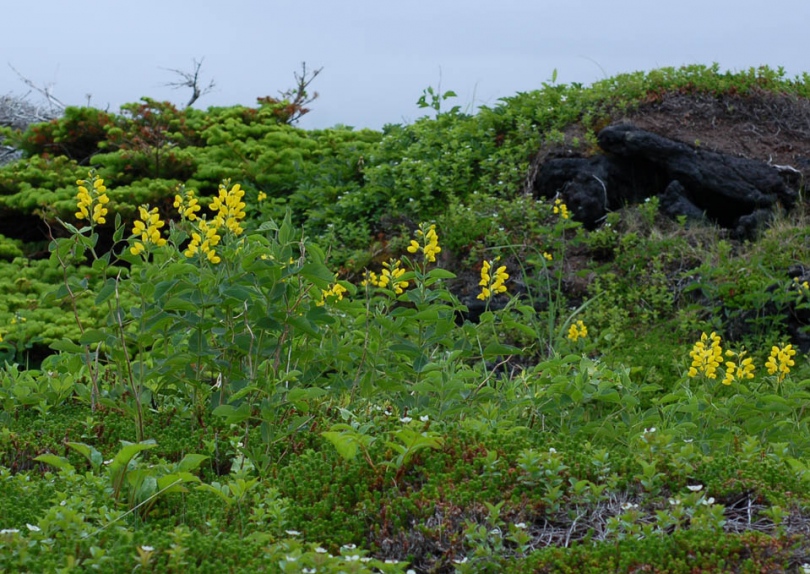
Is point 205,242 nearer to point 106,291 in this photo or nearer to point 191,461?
point 106,291

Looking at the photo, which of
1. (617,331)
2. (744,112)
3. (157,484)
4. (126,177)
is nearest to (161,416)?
(157,484)

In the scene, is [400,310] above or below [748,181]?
below

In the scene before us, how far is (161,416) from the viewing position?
4.50 metres

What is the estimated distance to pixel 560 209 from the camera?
9.14m

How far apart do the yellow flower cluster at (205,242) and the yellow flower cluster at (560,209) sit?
513 cm

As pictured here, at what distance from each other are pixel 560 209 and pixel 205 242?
5551 millimetres

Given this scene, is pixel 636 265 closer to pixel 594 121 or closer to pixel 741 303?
pixel 741 303

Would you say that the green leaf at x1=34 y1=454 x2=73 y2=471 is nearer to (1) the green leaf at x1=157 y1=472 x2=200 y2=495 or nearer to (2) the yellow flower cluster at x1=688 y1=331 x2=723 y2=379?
(1) the green leaf at x1=157 y1=472 x2=200 y2=495

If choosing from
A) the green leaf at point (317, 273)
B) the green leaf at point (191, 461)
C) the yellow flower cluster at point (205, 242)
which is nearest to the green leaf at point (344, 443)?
the green leaf at point (191, 461)

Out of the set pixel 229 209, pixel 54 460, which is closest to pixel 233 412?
pixel 54 460

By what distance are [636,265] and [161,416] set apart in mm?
5402

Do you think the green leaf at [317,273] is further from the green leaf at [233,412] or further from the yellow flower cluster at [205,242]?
the green leaf at [233,412]

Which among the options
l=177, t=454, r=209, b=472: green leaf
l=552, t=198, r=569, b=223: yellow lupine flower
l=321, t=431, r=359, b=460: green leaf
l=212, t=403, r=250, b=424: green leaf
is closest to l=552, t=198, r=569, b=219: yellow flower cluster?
l=552, t=198, r=569, b=223: yellow lupine flower

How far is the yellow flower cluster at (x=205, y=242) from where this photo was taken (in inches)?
162
